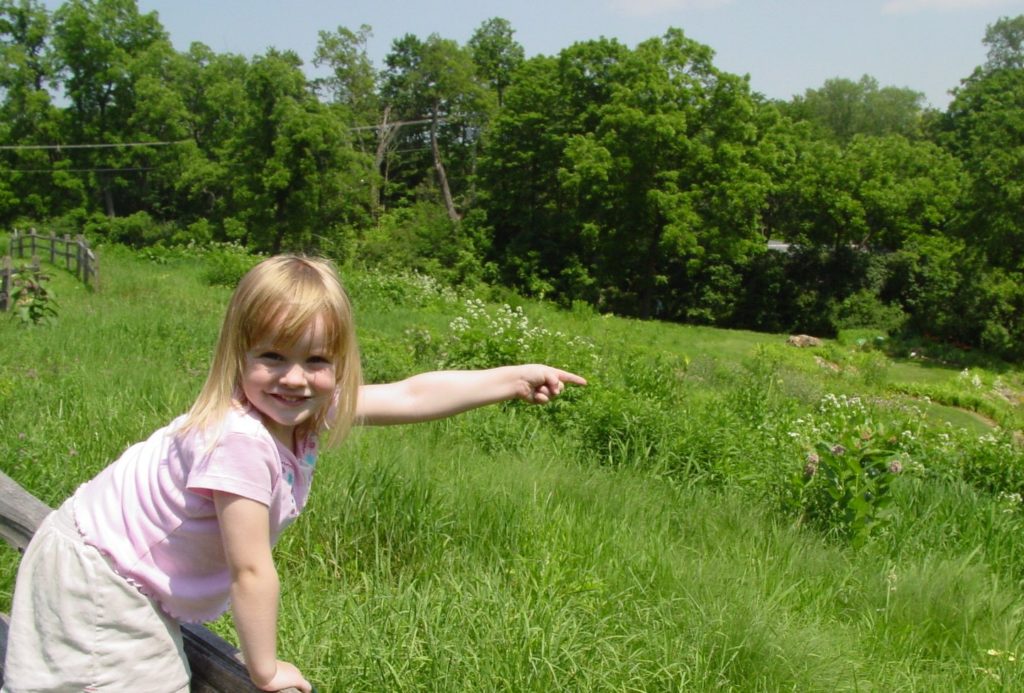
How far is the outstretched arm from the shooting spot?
2227 mm

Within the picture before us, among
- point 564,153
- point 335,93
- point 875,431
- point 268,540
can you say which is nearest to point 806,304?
point 564,153

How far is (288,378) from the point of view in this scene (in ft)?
6.02

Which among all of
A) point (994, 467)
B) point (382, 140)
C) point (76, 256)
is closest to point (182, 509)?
point (994, 467)

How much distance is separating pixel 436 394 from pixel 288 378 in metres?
0.49

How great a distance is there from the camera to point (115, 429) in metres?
5.06

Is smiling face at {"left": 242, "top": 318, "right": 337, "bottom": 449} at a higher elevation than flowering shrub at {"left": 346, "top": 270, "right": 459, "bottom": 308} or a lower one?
higher

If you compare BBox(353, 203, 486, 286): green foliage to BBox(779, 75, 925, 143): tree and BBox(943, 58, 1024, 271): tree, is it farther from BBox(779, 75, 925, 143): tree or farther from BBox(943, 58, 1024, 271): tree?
BBox(779, 75, 925, 143): tree

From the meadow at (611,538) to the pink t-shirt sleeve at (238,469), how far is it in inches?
38.3

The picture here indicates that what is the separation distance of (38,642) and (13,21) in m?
49.4

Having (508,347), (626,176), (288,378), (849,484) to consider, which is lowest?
(849,484)

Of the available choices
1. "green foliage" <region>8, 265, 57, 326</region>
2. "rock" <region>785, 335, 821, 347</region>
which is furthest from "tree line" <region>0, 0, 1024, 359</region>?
"green foliage" <region>8, 265, 57, 326</region>

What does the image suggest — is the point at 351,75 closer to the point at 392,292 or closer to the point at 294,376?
the point at 392,292

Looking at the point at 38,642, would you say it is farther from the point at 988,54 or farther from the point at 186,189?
the point at 988,54

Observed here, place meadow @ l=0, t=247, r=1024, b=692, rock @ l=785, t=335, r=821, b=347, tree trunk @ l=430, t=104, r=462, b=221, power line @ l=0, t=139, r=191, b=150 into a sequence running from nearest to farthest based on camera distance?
meadow @ l=0, t=247, r=1024, b=692, rock @ l=785, t=335, r=821, b=347, power line @ l=0, t=139, r=191, b=150, tree trunk @ l=430, t=104, r=462, b=221
